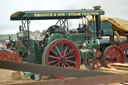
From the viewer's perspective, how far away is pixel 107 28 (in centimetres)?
855

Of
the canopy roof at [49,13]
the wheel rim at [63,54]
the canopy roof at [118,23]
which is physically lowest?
the wheel rim at [63,54]

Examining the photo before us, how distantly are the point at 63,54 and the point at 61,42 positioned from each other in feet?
1.48

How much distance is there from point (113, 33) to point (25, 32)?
423 cm

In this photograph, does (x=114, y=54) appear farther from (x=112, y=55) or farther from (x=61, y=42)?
(x=61, y=42)

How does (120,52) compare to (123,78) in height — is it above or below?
below

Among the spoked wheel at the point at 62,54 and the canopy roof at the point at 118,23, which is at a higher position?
the canopy roof at the point at 118,23

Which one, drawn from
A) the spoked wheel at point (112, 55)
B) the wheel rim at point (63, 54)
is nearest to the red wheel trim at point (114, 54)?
the spoked wheel at point (112, 55)

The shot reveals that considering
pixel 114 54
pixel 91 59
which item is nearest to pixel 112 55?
pixel 114 54

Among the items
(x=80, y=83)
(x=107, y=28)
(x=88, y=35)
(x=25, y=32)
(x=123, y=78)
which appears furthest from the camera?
(x=107, y=28)

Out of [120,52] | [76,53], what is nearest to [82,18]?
[76,53]

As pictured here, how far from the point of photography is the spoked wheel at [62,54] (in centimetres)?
605

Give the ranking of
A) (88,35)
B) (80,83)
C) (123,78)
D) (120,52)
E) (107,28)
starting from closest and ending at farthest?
1. (80,83)
2. (123,78)
3. (88,35)
4. (120,52)
5. (107,28)

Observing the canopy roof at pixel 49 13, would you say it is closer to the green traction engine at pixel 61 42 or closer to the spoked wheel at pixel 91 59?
the green traction engine at pixel 61 42

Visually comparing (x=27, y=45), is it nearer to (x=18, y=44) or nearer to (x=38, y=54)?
(x=38, y=54)
